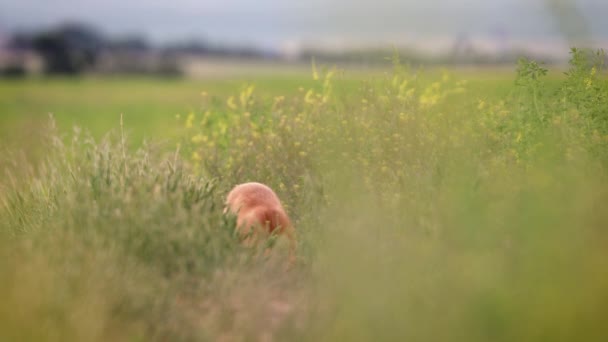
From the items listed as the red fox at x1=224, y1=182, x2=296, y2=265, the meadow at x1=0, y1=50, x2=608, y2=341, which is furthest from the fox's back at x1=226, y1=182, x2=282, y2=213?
the meadow at x1=0, y1=50, x2=608, y2=341

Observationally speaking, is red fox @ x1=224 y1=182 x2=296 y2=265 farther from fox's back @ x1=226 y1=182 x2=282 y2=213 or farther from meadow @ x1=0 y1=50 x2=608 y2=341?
meadow @ x1=0 y1=50 x2=608 y2=341

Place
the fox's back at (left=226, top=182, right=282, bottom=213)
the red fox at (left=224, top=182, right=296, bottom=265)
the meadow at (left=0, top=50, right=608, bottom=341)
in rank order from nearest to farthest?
the meadow at (left=0, top=50, right=608, bottom=341) < the red fox at (left=224, top=182, right=296, bottom=265) < the fox's back at (left=226, top=182, right=282, bottom=213)

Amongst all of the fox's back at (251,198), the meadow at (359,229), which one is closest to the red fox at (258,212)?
the fox's back at (251,198)

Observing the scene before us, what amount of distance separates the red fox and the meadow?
0.61ft

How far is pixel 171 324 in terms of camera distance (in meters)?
5.64

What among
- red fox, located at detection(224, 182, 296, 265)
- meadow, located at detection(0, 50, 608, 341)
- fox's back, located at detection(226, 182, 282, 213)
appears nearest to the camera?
meadow, located at detection(0, 50, 608, 341)

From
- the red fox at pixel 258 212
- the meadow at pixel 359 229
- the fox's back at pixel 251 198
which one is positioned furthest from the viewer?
the fox's back at pixel 251 198

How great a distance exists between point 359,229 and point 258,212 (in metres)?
2.35

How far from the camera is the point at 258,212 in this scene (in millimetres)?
7449

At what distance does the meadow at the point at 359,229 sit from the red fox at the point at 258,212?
0.61 feet

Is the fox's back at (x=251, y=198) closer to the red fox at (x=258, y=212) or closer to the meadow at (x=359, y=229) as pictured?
the red fox at (x=258, y=212)

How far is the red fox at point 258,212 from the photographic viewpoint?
7.38 m

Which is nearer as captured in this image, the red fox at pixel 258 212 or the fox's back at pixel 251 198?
the red fox at pixel 258 212

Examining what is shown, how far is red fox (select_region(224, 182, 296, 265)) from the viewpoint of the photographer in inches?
291
